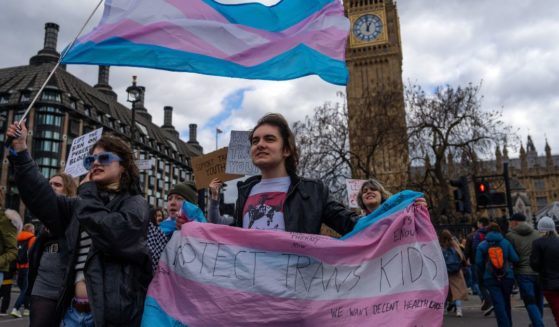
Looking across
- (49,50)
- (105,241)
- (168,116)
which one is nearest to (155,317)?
(105,241)

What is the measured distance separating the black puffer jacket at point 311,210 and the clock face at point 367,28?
62.1 metres

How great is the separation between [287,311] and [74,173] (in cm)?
587

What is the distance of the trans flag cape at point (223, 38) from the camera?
3.90 m

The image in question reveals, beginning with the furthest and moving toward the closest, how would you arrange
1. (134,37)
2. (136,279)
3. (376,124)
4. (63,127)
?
(63,127) → (376,124) → (134,37) → (136,279)

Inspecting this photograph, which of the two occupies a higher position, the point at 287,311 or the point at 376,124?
the point at 376,124

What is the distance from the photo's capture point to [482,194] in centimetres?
1363

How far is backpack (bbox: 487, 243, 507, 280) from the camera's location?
7.09 metres

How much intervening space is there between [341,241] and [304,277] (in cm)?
33

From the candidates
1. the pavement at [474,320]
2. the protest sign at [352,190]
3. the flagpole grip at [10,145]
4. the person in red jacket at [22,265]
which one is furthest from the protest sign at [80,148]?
the protest sign at [352,190]

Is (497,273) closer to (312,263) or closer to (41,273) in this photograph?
(312,263)

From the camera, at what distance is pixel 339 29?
4.58 m

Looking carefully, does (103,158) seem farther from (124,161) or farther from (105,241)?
(105,241)

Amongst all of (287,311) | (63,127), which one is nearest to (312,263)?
(287,311)

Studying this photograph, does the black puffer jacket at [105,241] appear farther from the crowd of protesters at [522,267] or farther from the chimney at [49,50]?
the chimney at [49,50]
